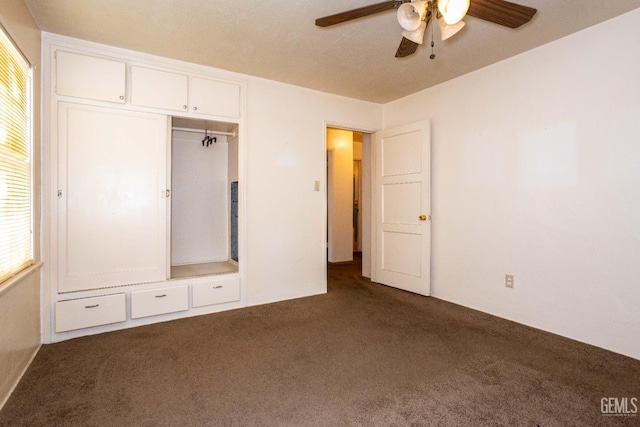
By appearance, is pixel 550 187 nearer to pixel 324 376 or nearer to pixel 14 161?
pixel 324 376

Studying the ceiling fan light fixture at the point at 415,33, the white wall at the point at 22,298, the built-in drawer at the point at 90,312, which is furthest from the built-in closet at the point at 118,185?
the ceiling fan light fixture at the point at 415,33

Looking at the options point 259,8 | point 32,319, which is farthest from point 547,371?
point 32,319

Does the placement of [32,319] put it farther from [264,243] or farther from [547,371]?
[547,371]

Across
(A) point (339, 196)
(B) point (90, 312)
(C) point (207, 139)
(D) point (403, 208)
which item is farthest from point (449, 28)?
(A) point (339, 196)

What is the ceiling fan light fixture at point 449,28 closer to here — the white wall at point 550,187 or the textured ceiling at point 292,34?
the textured ceiling at point 292,34

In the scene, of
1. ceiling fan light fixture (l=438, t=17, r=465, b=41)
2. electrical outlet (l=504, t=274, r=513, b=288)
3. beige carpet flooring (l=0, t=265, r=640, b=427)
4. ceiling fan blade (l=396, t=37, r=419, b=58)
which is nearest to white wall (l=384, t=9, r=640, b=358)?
electrical outlet (l=504, t=274, r=513, b=288)

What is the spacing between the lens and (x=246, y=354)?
2408mm

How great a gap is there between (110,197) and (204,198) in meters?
1.20

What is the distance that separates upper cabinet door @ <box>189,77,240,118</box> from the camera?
3.20 m

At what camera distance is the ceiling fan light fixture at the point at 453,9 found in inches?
61.1

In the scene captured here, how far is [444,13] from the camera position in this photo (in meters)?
1.62

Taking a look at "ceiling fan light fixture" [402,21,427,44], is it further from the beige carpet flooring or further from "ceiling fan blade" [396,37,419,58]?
the beige carpet flooring

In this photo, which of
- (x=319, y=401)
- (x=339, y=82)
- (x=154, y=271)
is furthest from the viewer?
(x=339, y=82)

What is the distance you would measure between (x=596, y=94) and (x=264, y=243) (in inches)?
128
